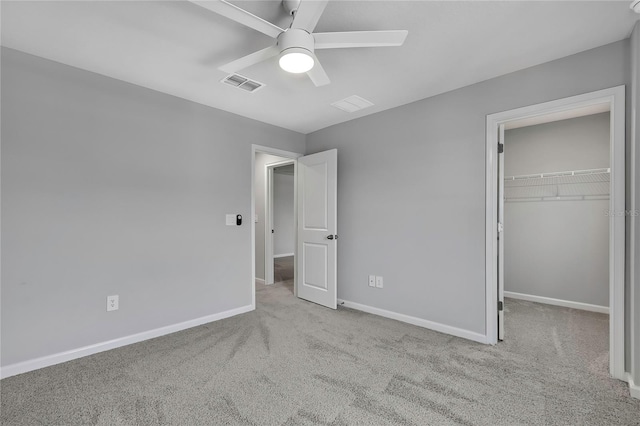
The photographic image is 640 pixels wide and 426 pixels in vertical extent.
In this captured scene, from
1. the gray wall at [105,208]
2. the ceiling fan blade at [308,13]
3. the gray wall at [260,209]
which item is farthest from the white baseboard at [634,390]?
the gray wall at [260,209]

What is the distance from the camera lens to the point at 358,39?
5.36ft

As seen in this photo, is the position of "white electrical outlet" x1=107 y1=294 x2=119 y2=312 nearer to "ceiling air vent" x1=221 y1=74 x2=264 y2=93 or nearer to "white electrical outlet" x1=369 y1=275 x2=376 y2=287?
"ceiling air vent" x1=221 y1=74 x2=264 y2=93

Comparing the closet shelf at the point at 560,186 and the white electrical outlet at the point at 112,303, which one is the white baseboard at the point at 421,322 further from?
the white electrical outlet at the point at 112,303

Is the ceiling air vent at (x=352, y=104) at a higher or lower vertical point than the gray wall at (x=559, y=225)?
higher

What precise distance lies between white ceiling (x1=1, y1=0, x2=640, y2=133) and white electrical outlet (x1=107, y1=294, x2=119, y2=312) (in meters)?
1.95

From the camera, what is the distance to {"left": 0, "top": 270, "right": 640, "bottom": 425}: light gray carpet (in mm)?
1703

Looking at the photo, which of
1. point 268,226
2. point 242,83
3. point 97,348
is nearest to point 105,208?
point 97,348

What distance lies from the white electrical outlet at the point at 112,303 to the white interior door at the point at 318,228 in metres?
2.19

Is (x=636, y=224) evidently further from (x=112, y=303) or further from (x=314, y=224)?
(x=112, y=303)

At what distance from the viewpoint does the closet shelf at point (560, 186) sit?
3.44 meters

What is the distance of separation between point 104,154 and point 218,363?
2.03 metres

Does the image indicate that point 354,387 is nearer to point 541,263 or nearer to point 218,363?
point 218,363

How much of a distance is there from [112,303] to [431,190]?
125 inches

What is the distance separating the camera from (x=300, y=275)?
4.19 m
